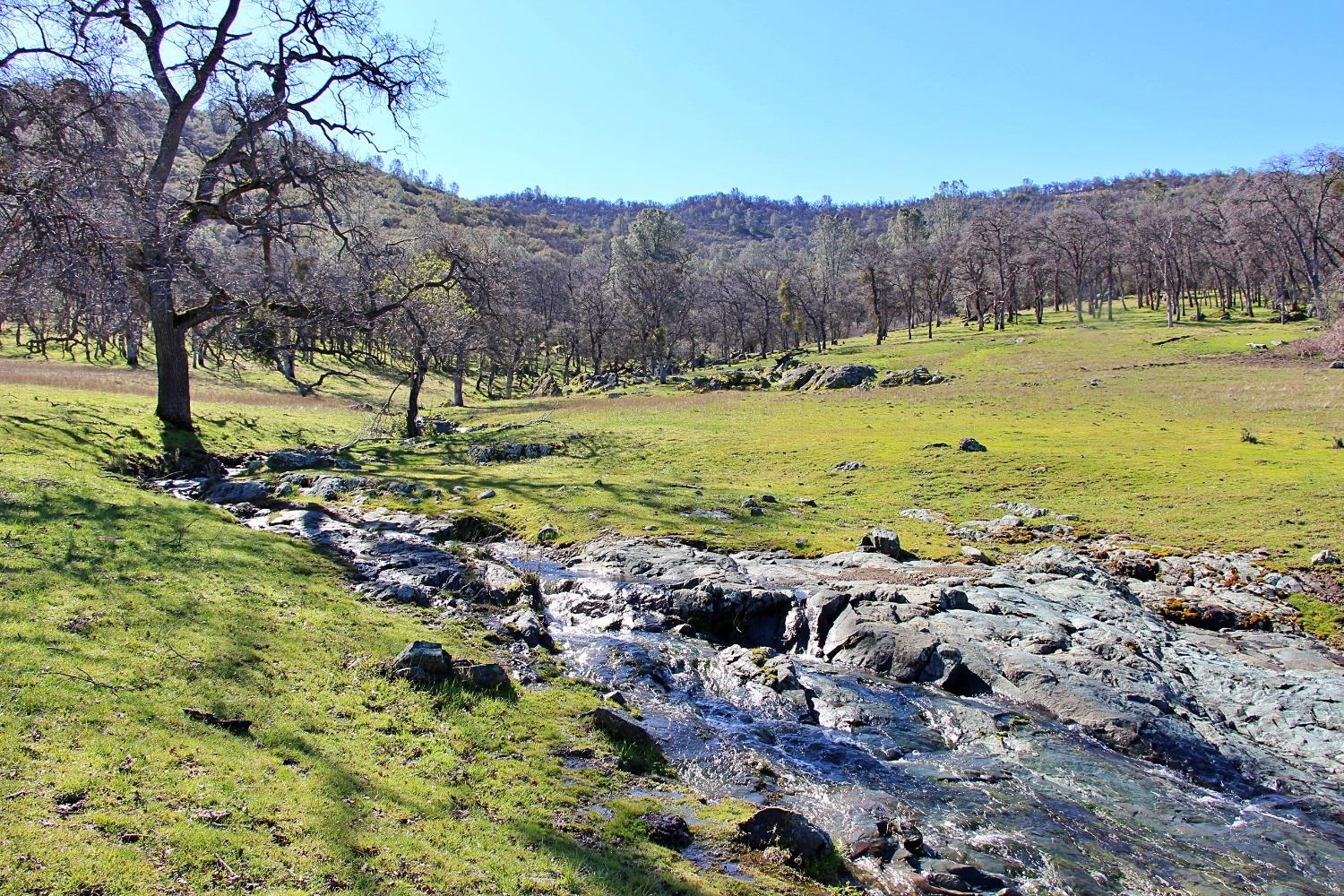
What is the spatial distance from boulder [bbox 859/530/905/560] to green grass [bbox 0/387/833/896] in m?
10.2

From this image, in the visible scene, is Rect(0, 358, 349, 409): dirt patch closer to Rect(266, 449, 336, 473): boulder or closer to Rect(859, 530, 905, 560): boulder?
Result: Rect(266, 449, 336, 473): boulder

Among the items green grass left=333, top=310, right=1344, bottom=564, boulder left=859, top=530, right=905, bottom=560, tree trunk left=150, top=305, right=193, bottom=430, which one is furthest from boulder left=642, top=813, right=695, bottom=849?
tree trunk left=150, top=305, right=193, bottom=430

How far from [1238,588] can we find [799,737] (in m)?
12.1

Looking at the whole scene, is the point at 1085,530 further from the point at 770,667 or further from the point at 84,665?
the point at 84,665

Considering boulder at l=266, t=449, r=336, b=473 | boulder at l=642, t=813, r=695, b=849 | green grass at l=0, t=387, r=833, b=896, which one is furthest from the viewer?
boulder at l=266, t=449, r=336, b=473

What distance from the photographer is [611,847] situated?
7773mm

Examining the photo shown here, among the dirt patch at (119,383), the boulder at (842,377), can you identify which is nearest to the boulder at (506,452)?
the dirt patch at (119,383)

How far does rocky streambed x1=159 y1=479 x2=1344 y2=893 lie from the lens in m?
8.97

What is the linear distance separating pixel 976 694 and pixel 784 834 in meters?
6.33

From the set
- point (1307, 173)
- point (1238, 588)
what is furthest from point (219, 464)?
point (1307, 173)

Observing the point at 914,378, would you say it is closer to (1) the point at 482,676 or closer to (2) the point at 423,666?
(1) the point at 482,676

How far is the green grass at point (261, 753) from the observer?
614cm

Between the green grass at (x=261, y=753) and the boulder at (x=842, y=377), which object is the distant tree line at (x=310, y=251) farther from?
the boulder at (x=842, y=377)

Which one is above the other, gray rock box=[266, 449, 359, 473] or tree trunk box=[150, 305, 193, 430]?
tree trunk box=[150, 305, 193, 430]
